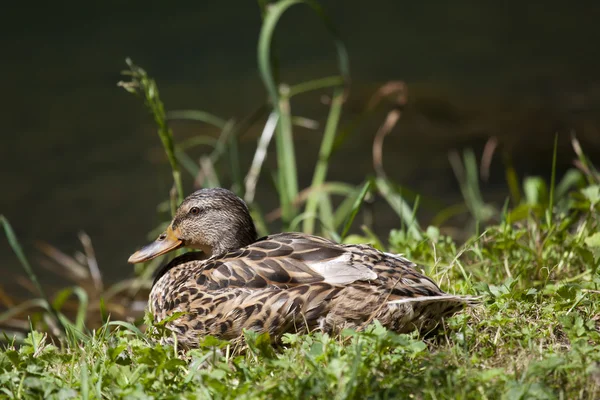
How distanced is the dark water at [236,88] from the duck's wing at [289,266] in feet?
11.8

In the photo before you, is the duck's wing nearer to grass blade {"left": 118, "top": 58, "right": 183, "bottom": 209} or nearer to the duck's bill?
the duck's bill

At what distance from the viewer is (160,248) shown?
175 inches

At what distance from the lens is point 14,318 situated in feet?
21.3

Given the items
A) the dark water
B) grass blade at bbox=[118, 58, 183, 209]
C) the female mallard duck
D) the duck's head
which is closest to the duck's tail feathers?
the female mallard duck

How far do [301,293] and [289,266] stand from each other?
183 millimetres

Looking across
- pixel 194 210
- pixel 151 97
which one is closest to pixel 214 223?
pixel 194 210

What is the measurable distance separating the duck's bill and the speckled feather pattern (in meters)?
0.52

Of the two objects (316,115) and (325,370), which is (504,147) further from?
(325,370)

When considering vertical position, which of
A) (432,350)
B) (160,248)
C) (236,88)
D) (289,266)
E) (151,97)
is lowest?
(236,88)

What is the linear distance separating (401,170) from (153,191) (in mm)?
2555

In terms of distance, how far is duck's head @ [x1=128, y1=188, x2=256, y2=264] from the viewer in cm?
430

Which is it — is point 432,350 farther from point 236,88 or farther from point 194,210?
point 236,88

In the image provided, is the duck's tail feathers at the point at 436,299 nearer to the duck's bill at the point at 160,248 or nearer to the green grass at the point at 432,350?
the green grass at the point at 432,350

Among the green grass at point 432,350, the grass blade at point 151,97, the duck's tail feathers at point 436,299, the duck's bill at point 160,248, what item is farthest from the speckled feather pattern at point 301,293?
the grass blade at point 151,97
